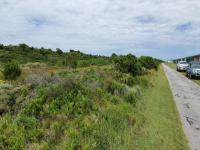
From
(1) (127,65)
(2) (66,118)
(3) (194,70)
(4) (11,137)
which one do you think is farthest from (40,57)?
(4) (11,137)

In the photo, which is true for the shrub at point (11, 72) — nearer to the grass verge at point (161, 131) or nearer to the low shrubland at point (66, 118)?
the low shrubland at point (66, 118)

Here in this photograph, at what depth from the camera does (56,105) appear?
9391 mm

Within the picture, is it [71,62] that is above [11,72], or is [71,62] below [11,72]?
above

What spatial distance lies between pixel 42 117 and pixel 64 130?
4.63 feet

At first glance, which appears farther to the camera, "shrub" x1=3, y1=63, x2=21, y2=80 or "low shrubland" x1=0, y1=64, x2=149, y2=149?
"shrub" x1=3, y1=63, x2=21, y2=80

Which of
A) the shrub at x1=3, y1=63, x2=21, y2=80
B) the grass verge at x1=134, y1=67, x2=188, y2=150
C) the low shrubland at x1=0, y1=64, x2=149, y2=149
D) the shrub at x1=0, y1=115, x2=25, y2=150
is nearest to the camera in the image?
the shrub at x1=0, y1=115, x2=25, y2=150

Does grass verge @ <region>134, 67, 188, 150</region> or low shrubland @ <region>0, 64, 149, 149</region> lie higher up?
low shrubland @ <region>0, 64, 149, 149</region>

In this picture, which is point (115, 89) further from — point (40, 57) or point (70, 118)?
point (40, 57)

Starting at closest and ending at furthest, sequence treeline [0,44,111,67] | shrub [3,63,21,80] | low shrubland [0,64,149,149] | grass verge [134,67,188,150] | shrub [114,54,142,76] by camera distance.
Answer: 1. low shrubland [0,64,149,149]
2. grass verge [134,67,188,150]
3. shrub [114,54,142,76]
4. shrub [3,63,21,80]
5. treeline [0,44,111,67]

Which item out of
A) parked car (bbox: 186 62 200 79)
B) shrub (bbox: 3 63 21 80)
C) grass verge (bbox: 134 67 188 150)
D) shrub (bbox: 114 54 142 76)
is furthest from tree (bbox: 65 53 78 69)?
grass verge (bbox: 134 67 188 150)

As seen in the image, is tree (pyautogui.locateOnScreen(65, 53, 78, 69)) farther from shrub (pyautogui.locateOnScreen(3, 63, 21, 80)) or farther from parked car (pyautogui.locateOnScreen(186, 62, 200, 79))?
parked car (pyautogui.locateOnScreen(186, 62, 200, 79))

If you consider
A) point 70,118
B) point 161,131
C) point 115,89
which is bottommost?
point 161,131

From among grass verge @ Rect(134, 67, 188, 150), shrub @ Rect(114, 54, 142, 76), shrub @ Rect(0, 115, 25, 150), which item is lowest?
grass verge @ Rect(134, 67, 188, 150)

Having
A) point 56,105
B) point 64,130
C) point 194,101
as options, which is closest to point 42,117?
point 56,105
